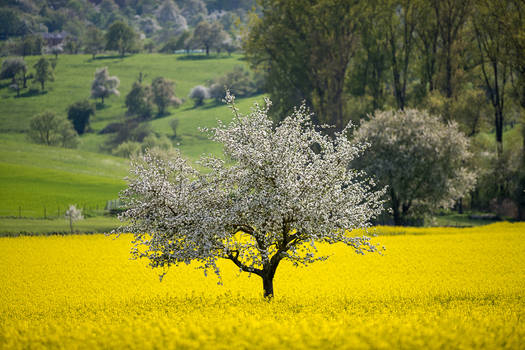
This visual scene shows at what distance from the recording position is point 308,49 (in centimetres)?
5834

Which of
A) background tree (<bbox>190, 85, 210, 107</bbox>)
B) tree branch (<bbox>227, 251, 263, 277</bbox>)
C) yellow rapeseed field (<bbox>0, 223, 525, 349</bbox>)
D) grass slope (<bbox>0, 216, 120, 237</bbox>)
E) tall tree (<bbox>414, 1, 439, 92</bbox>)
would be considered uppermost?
background tree (<bbox>190, 85, 210, 107</bbox>)

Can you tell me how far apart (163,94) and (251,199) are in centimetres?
14202

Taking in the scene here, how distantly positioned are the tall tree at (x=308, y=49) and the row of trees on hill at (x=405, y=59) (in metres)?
0.10

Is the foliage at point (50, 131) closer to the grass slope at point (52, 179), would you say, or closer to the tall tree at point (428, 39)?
the grass slope at point (52, 179)

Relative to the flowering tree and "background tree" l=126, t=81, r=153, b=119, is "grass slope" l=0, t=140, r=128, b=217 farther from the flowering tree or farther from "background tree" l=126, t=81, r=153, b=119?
"background tree" l=126, t=81, r=153, b=119

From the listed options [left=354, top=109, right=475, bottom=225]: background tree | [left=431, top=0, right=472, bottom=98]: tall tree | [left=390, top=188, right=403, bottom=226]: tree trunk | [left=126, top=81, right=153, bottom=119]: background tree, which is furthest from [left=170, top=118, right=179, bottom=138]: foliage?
[left=390, top=188, right=403, bottom=226]: tree trunk

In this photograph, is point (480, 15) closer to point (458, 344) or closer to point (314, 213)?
point (314, 213)

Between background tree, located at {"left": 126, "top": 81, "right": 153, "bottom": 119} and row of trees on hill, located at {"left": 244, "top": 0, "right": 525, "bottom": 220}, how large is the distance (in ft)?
304

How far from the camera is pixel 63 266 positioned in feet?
95.0

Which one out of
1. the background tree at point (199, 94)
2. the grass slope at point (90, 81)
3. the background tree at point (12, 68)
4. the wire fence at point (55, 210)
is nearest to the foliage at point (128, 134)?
the grass slope at point (90, 81)

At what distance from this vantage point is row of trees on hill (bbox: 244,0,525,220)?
188 feet

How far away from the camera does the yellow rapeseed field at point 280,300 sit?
1198 centimetres

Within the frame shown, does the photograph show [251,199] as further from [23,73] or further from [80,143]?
[23,73]

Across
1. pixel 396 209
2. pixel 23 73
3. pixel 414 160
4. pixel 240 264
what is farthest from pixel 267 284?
pixel 23 73
